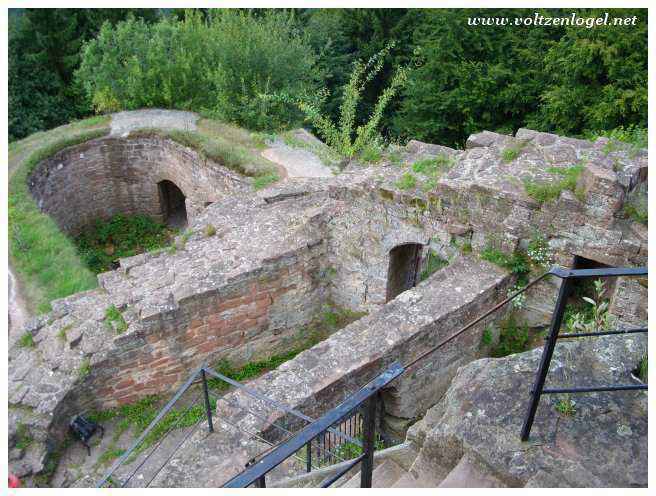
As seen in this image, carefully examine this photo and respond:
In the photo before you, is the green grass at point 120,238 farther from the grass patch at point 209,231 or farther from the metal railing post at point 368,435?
the metal railing post at point 368,435

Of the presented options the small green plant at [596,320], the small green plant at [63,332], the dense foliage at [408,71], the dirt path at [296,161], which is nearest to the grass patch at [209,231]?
the small green plant at [63,332]

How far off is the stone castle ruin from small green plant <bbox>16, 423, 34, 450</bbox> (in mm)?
92

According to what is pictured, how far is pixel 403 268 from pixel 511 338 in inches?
89.3

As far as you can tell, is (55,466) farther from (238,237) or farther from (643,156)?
(643,156)

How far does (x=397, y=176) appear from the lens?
29.0ft

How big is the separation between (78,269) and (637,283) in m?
8.97

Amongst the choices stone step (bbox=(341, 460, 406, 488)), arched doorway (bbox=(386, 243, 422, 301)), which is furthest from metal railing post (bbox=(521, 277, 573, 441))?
arched doorway (bbox=(386, 243, 422, 301))

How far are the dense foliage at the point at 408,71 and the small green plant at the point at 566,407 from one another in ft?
31.1

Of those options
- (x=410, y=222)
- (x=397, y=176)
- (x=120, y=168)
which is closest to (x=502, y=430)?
(x=410, y=222)

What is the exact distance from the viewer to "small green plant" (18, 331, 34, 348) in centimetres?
800

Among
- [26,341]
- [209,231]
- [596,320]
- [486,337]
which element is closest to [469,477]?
[596,320]

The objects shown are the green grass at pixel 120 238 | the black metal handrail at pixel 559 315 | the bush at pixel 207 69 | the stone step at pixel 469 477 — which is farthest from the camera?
the bush at pixel 207 69

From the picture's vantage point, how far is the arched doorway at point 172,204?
15.6m

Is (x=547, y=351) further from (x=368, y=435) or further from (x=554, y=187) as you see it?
(x=554, y=187)
